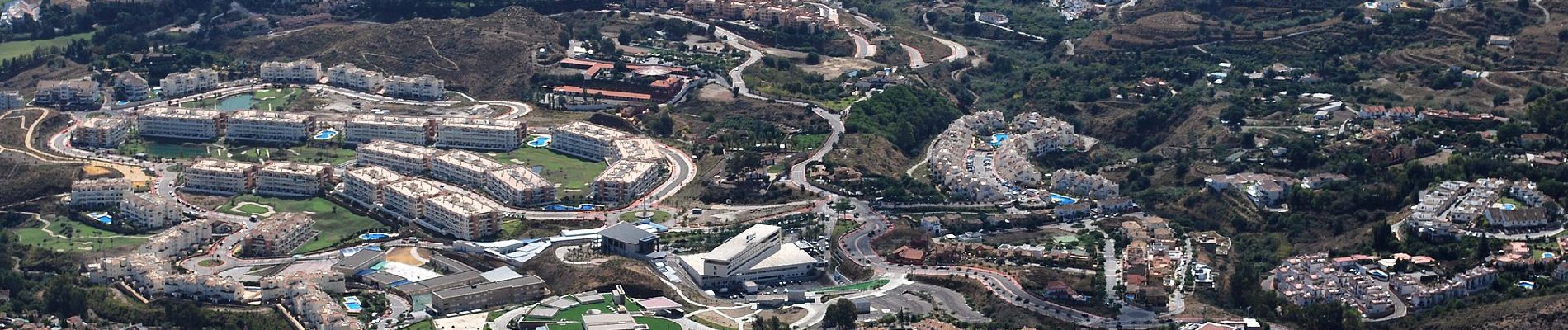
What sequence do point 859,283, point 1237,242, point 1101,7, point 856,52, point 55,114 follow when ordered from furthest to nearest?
point 1101,7 → point 856,52 → point 55,114 → point 1237,242 → point 859,283

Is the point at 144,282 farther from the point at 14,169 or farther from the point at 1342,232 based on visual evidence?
the point at 1342,232

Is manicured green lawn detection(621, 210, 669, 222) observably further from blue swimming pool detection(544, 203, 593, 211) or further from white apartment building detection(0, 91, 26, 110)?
white apartment building detection(0, 91, 26, 110)

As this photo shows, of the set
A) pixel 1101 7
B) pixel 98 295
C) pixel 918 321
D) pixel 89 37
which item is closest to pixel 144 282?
pixel 98 295

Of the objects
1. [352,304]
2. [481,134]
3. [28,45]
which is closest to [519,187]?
[481,134]

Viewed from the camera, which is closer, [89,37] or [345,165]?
[345,165]

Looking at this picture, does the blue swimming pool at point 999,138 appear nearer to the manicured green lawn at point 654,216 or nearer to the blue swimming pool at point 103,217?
the manicured green lawn at point 654,216

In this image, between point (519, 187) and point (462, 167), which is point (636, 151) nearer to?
point (462, 167)
